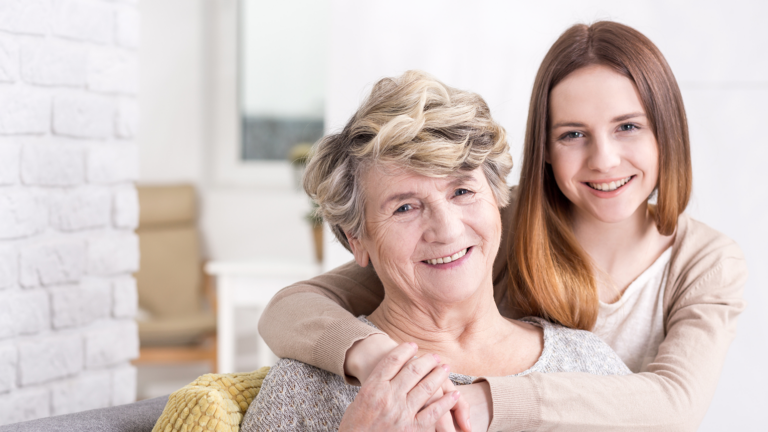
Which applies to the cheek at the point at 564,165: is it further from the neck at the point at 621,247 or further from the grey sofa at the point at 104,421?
the grey sofa at the point at 104,421

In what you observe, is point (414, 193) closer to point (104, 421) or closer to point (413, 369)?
point (413, 369)

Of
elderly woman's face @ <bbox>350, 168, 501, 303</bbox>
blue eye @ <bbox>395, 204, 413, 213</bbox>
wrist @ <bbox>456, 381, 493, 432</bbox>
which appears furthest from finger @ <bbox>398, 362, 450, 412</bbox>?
blue eye @ <bbox>395, 204, 413, 213</bbox>

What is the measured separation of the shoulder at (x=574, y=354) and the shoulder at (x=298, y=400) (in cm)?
41

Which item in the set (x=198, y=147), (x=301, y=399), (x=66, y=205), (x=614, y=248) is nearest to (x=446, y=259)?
(x=301, y=399)

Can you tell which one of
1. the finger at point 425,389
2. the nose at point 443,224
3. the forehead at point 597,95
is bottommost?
the finger at point 425,389

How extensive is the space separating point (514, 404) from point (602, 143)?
2.08 feet

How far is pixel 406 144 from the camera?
1236 millimetres

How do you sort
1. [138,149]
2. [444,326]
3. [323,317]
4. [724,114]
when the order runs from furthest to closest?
1. [138,149]
2. [724,114]
3. [444,326]
4. [323,317]

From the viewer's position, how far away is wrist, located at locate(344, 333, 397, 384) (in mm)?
1146

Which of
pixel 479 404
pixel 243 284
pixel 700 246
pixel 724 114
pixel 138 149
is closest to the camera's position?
pixel 479 404

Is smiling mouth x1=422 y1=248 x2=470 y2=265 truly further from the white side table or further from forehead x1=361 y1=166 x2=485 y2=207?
the white side table

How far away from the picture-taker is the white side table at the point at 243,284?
11.2 ft

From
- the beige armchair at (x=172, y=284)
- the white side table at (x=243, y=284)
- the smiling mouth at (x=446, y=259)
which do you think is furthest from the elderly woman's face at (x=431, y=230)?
the beige armchair at (x=172, y=284)

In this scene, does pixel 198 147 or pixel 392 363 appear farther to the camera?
pixel 198 147
